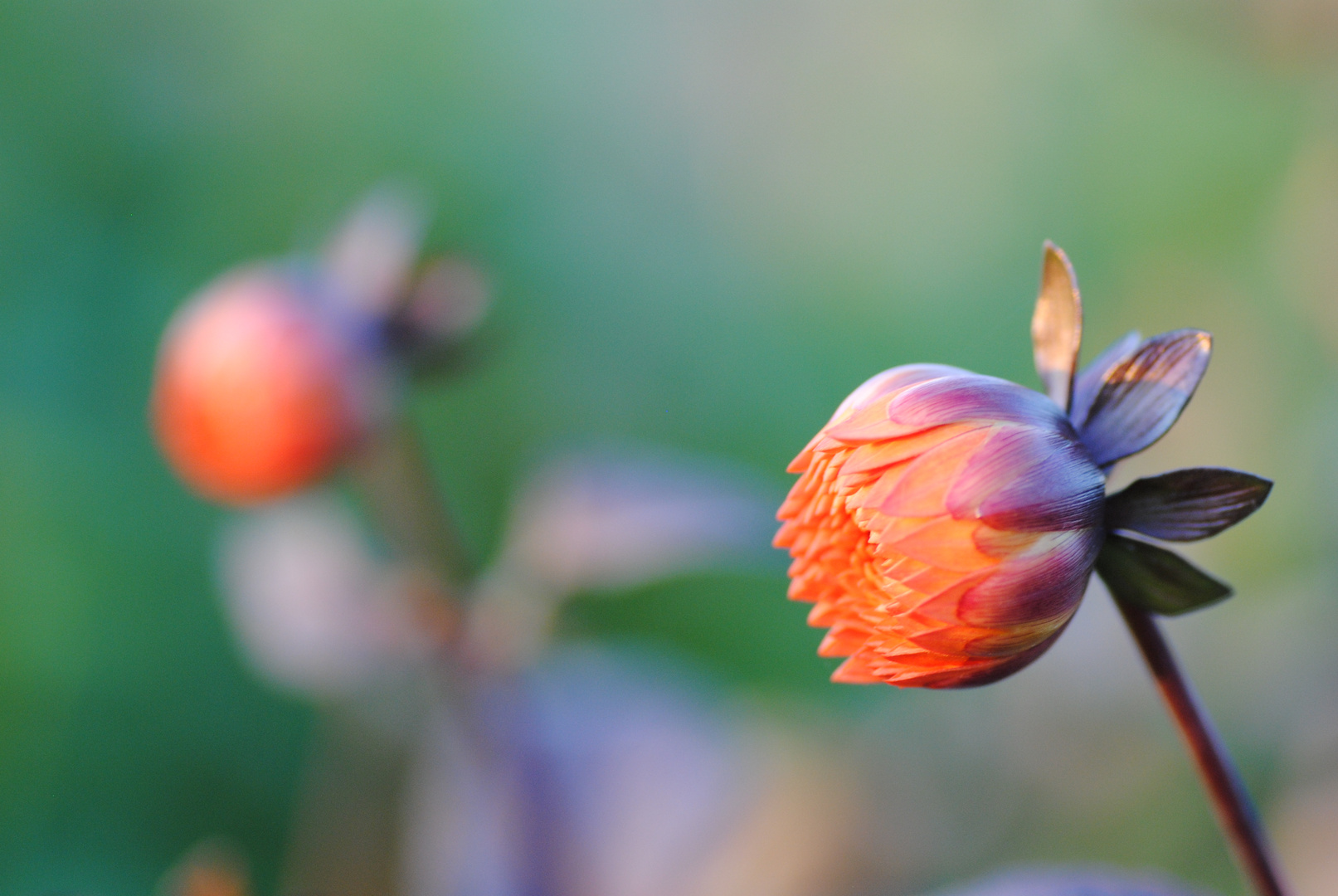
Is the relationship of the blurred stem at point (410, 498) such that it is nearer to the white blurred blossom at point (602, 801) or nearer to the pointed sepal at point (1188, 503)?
the white blurred blossom at point (602, 801)

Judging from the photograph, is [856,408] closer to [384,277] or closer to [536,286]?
[384,277]

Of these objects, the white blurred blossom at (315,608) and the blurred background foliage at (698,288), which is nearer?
the white blurred blossom at (315,608)

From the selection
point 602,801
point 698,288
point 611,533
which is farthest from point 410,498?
point 698,288

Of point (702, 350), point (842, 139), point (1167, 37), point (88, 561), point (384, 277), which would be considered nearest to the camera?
point (384, 277)

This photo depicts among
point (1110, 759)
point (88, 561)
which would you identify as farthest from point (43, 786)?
point (1110, 759)

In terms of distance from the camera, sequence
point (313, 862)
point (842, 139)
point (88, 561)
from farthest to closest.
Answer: point (842, 139) < point (88, 561) < point (313, 862)

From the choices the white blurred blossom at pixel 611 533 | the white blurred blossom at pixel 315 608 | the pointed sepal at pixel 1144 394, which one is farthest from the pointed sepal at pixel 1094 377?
the white blurred blossom at pixel 315 608
